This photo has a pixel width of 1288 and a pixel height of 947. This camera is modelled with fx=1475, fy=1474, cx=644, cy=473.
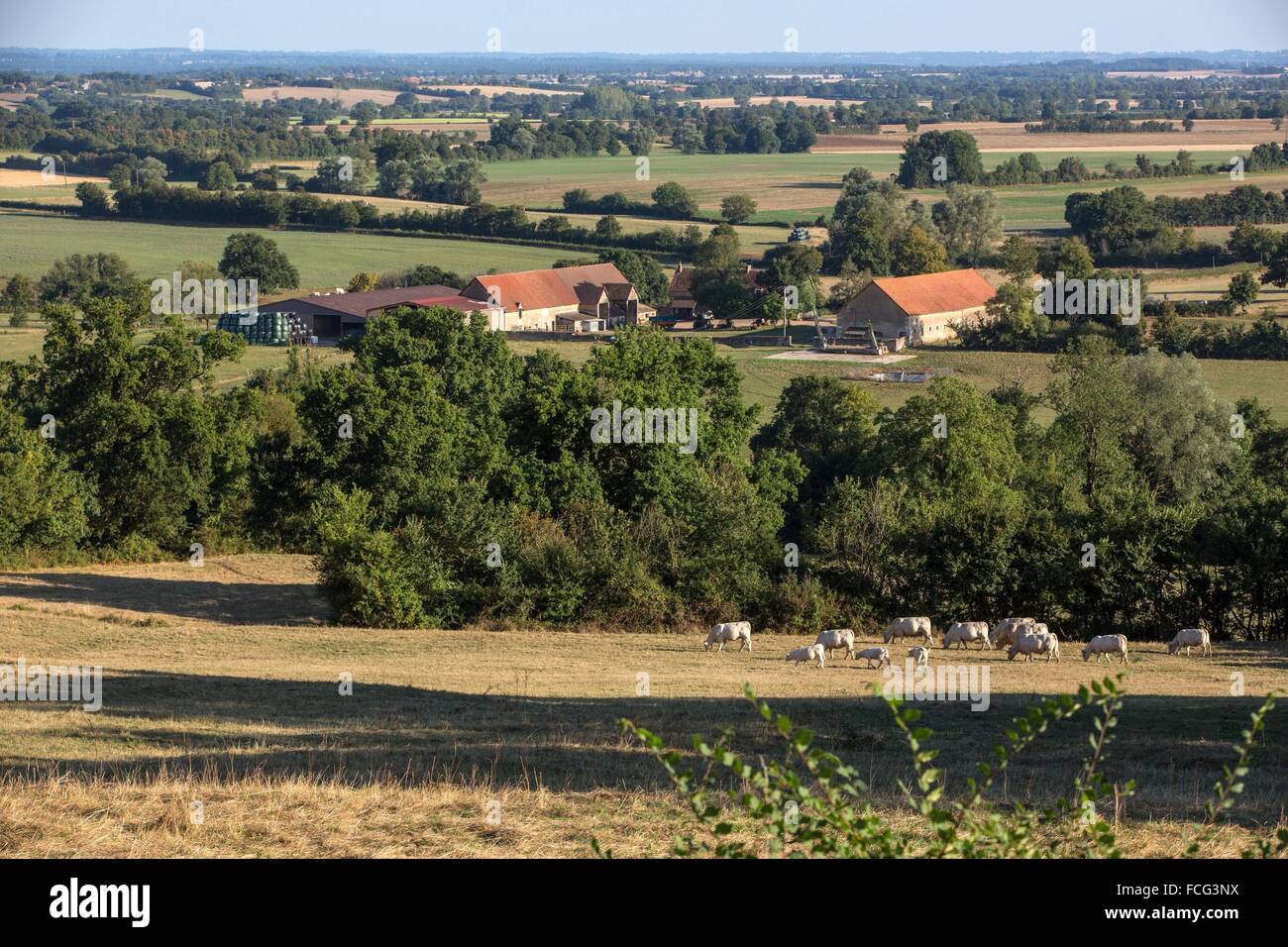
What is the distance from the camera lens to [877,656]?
26953mm

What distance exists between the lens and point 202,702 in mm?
20891

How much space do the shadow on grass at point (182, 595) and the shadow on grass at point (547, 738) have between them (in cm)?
1054

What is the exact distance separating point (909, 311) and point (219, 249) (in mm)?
59617

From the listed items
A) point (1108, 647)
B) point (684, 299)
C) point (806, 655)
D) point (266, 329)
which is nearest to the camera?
point (806, 655)

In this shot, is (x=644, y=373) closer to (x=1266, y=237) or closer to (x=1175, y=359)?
(x=1175, y=359)

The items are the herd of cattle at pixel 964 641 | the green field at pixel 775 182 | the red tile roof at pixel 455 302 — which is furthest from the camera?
the green field at pixel 775 182

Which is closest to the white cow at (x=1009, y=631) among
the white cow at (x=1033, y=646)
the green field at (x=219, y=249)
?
the white cow at (x=1033, y=646)

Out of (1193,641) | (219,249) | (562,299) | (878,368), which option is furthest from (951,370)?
(219,249)

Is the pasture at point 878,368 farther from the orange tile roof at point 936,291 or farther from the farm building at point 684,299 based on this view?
the farm building at point 684,299

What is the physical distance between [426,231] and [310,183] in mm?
31090

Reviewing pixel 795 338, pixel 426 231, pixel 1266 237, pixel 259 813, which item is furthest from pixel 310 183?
pixel 259 813

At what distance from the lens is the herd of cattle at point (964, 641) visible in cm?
2719

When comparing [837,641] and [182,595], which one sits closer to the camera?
[837,641]

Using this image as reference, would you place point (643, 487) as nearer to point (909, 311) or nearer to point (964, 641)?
point (964, 641)
